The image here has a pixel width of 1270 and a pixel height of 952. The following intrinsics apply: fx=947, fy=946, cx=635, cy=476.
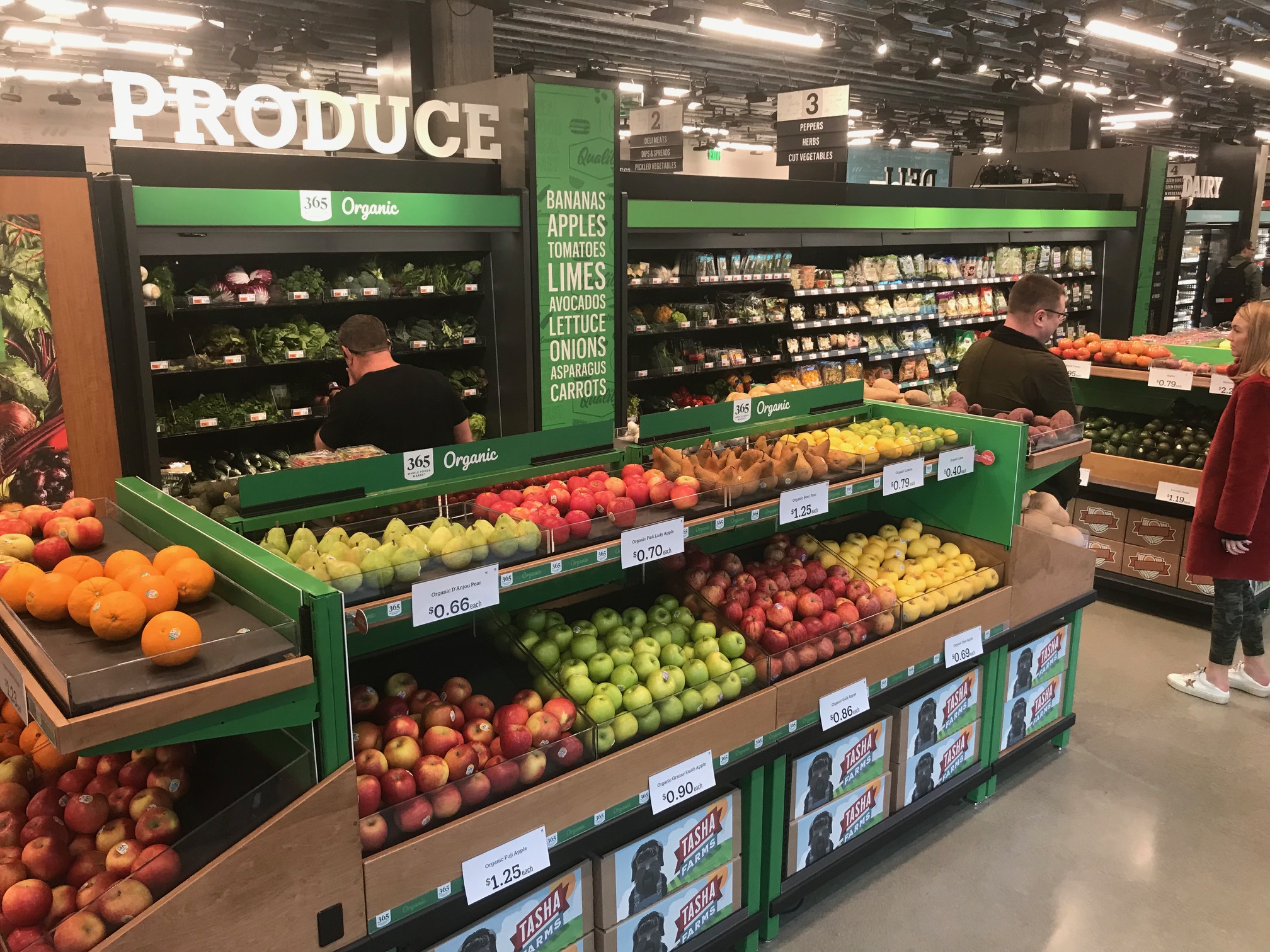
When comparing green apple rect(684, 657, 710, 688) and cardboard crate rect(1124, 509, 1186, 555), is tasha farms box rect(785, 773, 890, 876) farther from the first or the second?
cardboard crate rect(1124, 509, 1186, 555)

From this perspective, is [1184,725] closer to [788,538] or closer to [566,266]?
[788,538]

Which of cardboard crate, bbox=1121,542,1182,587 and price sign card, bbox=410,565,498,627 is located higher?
price sign card, bbox=410,565,498,627

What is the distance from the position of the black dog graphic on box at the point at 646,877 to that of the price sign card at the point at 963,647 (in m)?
1.40

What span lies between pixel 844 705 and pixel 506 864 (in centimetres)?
132

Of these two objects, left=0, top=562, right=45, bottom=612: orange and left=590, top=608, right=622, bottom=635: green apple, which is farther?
left=590, top=608, right=622, bottom=635: green apple

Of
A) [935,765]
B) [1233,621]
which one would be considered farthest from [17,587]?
[1233,621]

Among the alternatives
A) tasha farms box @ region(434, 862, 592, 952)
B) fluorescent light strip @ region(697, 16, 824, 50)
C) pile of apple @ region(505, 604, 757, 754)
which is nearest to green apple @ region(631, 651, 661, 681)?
pile of apple @ region(505, 604, 757, 754)

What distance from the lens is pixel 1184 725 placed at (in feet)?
14.9

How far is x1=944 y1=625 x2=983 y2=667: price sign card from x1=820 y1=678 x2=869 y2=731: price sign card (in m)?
0.46

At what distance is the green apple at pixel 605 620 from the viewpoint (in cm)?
300

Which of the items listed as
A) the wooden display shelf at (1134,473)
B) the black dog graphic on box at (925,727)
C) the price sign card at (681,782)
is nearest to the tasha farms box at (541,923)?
the price sign card at (681,782)

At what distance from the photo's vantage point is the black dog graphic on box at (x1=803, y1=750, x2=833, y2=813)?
10.3ft

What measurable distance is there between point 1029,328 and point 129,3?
885cm

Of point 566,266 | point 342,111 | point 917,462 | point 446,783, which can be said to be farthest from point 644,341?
point 446,783
